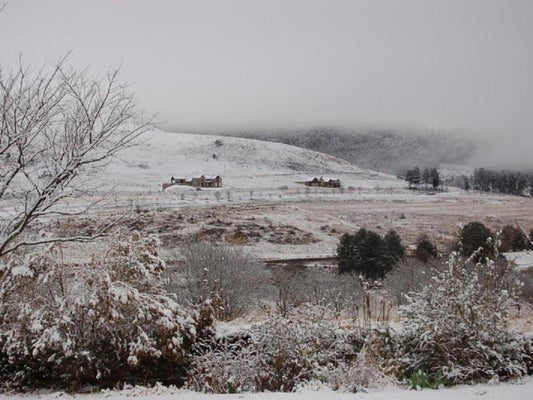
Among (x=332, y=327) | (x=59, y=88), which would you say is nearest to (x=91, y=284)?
(x=59, y=88)

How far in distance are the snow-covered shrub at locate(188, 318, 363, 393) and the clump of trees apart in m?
20.7

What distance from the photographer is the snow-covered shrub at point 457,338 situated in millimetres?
7406

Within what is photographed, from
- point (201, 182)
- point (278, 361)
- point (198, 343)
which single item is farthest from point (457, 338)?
point (201, 182)

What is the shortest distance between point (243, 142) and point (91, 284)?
150339 millimetres

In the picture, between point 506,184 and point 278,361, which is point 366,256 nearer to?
point 278,361

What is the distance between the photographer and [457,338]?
7688 millimetres

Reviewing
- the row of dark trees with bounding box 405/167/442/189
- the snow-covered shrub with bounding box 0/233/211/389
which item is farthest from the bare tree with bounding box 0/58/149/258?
the row of dark trees with bounding box 405/167/442/189

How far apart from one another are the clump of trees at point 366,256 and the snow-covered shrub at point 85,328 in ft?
71.0

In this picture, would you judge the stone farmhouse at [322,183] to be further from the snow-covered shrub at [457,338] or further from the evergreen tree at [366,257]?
the snow-covered shrub at [457,338]

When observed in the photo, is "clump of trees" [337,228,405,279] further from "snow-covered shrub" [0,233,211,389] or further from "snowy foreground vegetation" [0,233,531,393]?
"snow-covered shrub" [0,233,211,389]

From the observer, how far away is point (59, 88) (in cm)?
611

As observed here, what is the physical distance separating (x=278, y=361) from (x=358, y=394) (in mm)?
1715

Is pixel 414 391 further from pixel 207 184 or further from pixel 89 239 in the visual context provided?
pixel 207 184

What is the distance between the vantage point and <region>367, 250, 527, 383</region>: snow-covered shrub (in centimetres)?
741
